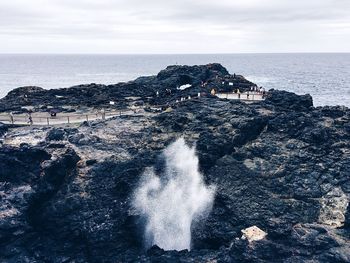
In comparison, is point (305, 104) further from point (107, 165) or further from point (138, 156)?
point (107, 165)

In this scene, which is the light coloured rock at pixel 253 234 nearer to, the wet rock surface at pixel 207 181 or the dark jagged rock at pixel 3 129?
the wet rock surface at pixel 207 181

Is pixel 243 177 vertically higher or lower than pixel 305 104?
lower

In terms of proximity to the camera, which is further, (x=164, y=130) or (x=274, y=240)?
(x=164, y=130)

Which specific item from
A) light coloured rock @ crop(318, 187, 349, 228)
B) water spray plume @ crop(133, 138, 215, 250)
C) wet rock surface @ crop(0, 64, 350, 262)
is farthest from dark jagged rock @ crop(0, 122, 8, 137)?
light coloured rock @ crop(318, 187, 349, 228)

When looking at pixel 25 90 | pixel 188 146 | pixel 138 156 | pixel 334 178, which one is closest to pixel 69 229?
pixel 138 156

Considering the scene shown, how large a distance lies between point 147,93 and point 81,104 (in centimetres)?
1253

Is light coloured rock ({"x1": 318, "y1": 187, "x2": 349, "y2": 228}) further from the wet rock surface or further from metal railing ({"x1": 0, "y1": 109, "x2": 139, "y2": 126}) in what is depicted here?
metal railing ({"x1": 0, "y1": 109, "x2": 139, "y2": 126})

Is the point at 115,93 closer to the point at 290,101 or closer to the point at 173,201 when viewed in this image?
the point at 290,101

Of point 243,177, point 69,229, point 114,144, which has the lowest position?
point 69,229

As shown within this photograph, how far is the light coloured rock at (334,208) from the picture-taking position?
30.2m

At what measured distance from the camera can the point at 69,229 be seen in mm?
33188

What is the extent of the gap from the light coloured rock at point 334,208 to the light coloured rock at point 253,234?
5.20 m

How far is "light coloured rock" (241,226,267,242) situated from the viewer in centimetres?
2905

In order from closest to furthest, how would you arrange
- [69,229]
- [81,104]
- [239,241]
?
[239,241] → [69,229] → [81,104]
